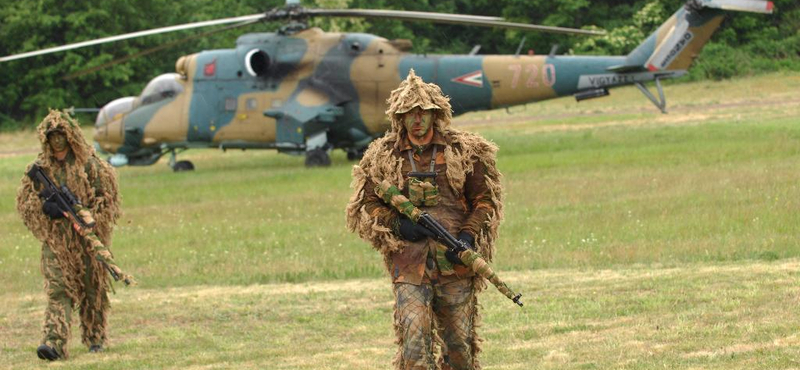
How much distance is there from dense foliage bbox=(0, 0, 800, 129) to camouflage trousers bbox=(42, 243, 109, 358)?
134ft

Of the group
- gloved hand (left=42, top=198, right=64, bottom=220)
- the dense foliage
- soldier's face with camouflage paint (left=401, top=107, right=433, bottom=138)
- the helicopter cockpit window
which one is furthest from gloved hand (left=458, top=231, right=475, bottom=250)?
the dense foliage

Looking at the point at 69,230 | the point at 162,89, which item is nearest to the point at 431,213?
the point at 69,230

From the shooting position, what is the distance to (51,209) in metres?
11.8

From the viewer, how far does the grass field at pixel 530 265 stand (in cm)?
1111

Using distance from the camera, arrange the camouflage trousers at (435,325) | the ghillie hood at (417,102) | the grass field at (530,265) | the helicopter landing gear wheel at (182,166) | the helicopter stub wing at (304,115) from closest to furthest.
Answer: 1. the camouflage trousers at (435,325)
2. the ghillie hood at (417,102)
3. the grass field at (530,265)
4. the helicopter stub wing at (304,115)
5. the helicopter landing gear wheel at (182,166)

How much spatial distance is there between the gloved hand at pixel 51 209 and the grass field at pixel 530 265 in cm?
119

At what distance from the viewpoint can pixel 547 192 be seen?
2305 cm

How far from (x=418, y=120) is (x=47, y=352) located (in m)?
4.60

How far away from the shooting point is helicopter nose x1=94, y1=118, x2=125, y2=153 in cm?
3272

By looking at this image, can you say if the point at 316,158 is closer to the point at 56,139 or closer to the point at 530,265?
the point at 530,265

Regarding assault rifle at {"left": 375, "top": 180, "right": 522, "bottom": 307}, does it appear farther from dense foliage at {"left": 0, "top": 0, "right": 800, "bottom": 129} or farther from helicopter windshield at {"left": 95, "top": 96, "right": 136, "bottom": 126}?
dense foliage at {"left": 0, "top": 0, "right": 800, "bottom": 129}

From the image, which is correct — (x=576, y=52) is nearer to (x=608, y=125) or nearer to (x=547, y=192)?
(x=608, y=125)

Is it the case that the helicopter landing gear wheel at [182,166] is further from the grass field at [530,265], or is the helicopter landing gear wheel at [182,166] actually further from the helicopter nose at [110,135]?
the helicopter nose at [110,135]

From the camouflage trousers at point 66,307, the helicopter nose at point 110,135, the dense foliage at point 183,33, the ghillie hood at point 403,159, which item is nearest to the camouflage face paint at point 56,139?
the camouflage trousers at point 66,307
